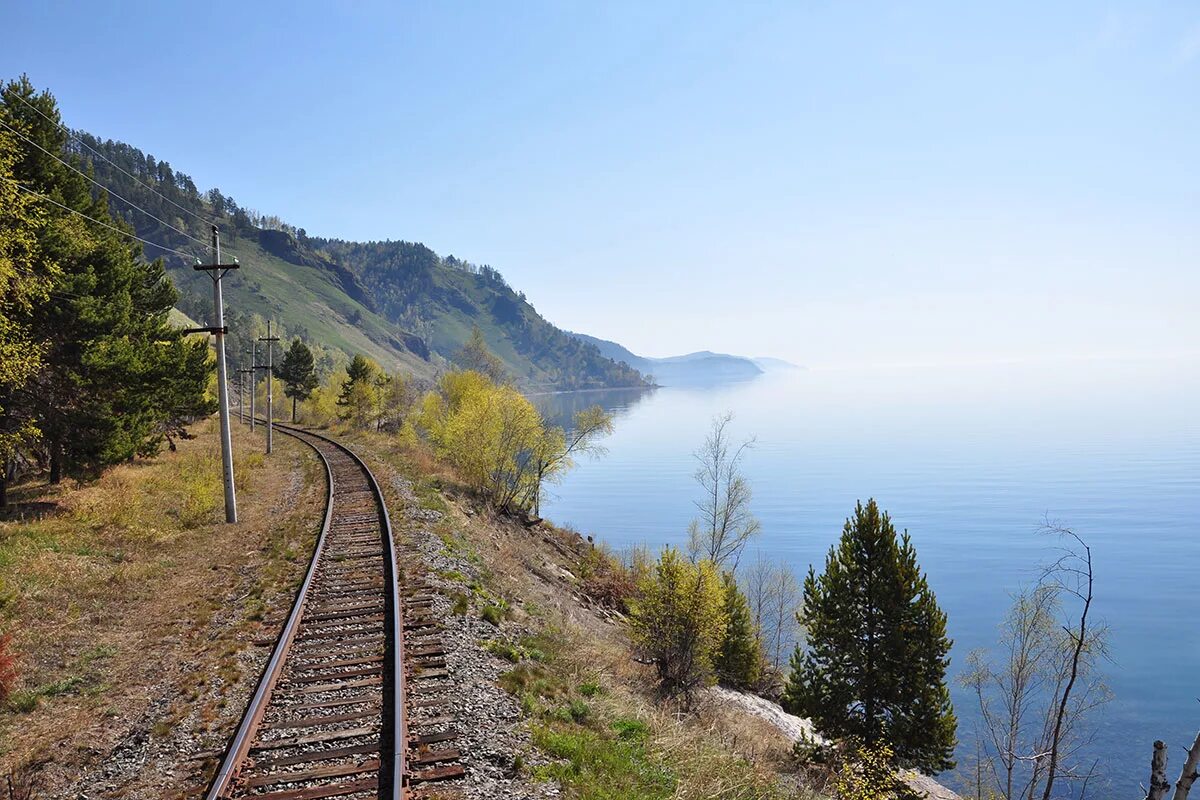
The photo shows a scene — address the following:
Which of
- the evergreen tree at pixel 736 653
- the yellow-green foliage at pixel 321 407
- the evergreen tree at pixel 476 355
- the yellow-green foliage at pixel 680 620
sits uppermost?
the evergreen tree at pixel 476 355

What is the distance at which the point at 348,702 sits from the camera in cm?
850

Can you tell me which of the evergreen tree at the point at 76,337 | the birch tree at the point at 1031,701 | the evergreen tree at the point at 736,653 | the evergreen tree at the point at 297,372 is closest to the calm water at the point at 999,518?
the birch tree at the point at 1031,701

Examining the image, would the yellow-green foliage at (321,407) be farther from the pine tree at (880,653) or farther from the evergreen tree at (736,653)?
the pine tree at (880,653)

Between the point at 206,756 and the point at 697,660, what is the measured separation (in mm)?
18628

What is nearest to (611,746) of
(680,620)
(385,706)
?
(385,706)

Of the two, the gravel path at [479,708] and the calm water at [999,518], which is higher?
the gravel path at [479,708]

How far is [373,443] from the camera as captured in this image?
47.9 meters

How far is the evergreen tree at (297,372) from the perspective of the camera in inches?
3034

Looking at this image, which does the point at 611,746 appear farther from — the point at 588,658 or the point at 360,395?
the point at 360,395

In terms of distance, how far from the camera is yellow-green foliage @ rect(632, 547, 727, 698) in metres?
22.6

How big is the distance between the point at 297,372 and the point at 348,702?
7858 centimetres

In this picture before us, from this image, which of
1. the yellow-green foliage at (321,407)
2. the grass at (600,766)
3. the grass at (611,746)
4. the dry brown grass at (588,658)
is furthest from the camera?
the yellow-green foliage at (321,407)

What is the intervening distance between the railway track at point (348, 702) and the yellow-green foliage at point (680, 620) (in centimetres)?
1179

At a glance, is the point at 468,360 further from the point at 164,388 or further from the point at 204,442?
the point at 164,388
